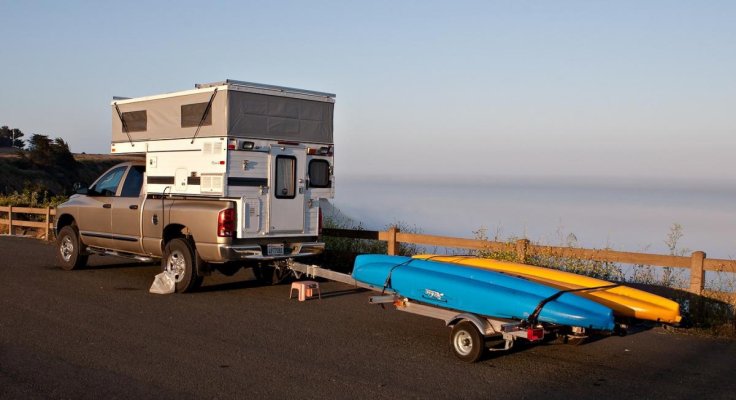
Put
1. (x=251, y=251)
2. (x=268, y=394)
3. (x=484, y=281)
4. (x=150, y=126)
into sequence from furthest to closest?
(x=150, y=126) < (x=251, y=251) < (x=484, y=281) < (x=268, y=394)

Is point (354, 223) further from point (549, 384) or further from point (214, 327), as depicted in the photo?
point (549, 384)

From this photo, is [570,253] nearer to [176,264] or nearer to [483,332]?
[483,332]

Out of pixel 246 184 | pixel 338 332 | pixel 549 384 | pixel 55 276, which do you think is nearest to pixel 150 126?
pixel 246 184

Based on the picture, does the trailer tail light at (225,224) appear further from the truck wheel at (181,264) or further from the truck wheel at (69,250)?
the truck wheel at (69,250)

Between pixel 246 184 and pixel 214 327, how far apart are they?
299 cm

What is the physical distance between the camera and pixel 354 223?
16828 mm

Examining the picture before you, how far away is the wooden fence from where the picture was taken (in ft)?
33.3

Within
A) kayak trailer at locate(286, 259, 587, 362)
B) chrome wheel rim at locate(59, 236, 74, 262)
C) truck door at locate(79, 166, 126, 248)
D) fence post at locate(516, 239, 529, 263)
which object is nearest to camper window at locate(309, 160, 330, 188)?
fence post at locate(516, 239, 529, 263)

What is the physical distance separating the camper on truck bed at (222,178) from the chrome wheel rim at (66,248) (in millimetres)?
1590

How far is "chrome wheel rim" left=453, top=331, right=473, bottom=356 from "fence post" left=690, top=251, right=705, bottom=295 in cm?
398

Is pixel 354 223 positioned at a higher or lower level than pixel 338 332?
higher

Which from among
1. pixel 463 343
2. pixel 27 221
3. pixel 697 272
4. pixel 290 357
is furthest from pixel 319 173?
pixel 27 221

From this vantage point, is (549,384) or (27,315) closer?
(549,384)

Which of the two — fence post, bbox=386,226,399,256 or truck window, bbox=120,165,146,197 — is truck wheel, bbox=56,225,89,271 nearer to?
truck window, bbox=120,165,146,197
